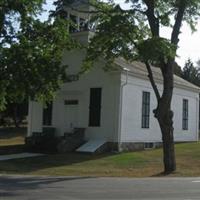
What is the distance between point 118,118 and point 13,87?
7449 millimetres

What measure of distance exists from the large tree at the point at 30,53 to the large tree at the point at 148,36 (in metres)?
3.27

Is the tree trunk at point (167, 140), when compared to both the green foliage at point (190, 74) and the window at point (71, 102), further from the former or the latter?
the green foliage at point (190, 74)

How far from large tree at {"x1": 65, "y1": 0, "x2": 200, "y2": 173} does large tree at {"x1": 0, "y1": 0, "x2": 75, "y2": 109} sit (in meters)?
3.27

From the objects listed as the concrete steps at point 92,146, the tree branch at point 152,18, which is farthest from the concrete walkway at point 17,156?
the tree branch at point 152,18

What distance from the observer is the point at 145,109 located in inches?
1441

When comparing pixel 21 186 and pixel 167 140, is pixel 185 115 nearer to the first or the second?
pixel 167 140

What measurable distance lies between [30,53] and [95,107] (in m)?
7.16

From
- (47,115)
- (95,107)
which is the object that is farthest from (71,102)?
(47,115)

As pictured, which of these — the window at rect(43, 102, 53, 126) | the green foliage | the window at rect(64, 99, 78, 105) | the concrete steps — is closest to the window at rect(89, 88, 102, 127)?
the concrete steps

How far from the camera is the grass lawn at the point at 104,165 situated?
25.0m

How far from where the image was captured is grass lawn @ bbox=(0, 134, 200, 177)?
25.0 metres

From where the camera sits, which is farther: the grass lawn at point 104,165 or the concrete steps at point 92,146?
the concrete steps at point 92,146

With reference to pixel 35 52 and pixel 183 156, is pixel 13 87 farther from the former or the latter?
pixel 183 156

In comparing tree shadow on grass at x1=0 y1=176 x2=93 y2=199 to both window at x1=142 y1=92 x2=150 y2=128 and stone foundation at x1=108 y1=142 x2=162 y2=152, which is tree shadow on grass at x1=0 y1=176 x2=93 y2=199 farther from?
window at x1=142 y1=92 x2=150 y2=128
